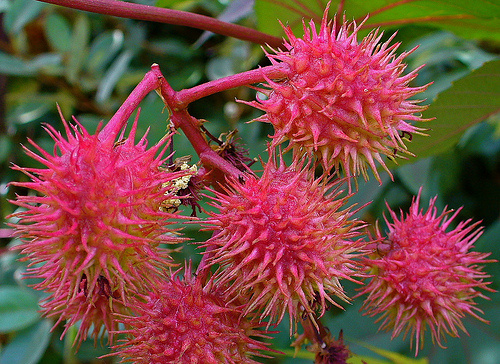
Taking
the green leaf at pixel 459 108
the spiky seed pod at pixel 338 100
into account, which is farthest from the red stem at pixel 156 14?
the green leaf at pixel 459 108

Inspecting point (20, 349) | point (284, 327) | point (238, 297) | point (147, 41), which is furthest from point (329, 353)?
point (147, 41)

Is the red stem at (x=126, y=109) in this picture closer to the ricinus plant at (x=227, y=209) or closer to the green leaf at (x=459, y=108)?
the ricinus plant at (x=227, y=209)

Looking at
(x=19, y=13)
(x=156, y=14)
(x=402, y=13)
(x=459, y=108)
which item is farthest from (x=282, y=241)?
(x=19, y=13)

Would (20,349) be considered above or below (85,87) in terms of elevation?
below

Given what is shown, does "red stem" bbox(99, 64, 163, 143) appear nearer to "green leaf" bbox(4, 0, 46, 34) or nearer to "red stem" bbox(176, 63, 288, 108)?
"red stem" bbox(176, 63, 288, 108)

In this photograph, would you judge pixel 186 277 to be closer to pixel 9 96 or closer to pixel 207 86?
pixel 207 86

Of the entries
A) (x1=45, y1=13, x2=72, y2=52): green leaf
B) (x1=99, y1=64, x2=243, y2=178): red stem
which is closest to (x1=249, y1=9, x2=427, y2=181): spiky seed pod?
(x1=99, y1=64, x2=243, y2=178): red stem
